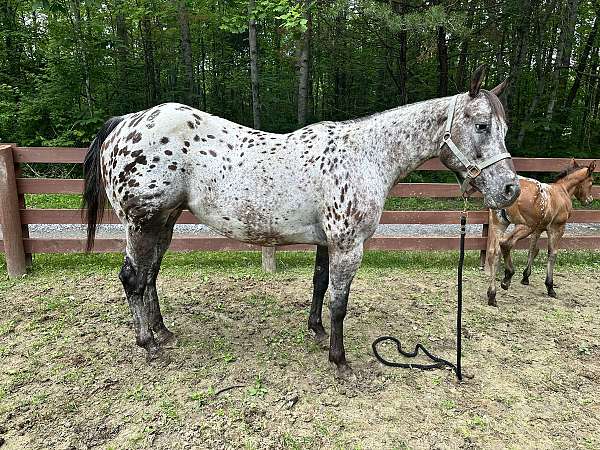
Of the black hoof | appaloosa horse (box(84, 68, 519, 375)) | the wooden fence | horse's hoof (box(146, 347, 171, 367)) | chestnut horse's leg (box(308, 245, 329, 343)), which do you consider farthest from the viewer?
the wooden fence

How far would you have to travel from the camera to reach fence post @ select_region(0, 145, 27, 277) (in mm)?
4637

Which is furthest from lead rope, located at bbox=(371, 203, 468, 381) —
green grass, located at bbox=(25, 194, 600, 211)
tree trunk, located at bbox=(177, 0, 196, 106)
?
tree trunk, located at bbox=(177, 0, 196, 106)

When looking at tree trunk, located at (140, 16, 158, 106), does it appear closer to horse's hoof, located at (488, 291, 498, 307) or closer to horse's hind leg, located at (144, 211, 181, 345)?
horse's hind leg, located at (144, 211, 181, 345)

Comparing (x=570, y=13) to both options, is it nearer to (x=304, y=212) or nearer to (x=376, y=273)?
(x=376, y=273)

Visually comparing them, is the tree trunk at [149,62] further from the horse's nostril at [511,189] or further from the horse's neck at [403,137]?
the horse's nostril at [511,189]

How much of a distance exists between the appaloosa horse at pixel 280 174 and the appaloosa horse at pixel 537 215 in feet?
6.79

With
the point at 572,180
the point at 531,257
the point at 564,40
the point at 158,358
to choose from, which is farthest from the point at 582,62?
the point at 158,358

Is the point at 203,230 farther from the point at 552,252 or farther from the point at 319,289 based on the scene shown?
the point at 552,252

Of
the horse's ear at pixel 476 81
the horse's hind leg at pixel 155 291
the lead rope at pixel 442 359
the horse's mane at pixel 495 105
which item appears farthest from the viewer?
the horse's hind leg at pixel 155 291

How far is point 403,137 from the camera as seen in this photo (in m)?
2.85

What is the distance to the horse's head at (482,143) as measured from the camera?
258 cm

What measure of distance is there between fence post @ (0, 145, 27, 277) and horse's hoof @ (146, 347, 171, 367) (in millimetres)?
2770

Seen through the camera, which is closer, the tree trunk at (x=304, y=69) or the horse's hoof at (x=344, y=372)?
the horse's hoof at (x=344, y=372)

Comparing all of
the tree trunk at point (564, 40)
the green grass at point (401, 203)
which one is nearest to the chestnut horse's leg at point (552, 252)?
the green grass at point (401, 203)
